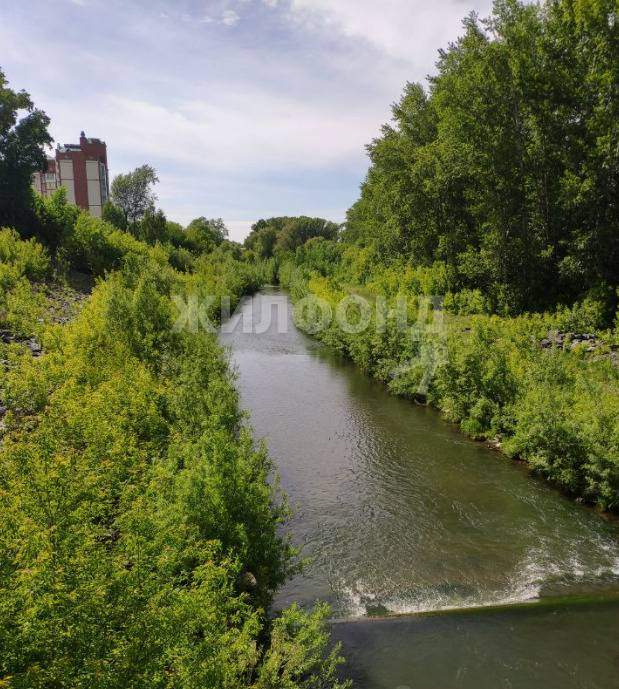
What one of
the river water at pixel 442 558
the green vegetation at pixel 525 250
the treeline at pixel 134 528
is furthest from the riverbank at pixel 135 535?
the green vegetation at pixel 525 250

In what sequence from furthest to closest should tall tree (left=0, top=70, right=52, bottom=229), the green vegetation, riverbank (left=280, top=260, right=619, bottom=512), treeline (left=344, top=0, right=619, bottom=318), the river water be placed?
1. tall tree (left=0, top=70, right=52, bottom=229)
2. treeline (left=344, top=0, right=619, bottom=318)
3. the green vegetation
4. riverbank (left=280, top=260, right=619, bottom=512)
5. the river water

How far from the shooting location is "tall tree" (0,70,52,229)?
109 feet

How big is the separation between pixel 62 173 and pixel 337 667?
230 feet

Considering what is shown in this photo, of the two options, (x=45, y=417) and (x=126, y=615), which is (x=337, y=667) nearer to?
(x=126, y=615)

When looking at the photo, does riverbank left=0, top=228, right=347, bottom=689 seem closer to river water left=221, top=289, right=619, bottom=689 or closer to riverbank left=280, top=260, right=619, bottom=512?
river water left=221, top=289, right=619, bottom=689

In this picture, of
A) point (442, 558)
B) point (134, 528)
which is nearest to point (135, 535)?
point (134, 528)

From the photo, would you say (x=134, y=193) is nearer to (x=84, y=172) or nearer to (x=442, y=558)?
(x=84, y=172)

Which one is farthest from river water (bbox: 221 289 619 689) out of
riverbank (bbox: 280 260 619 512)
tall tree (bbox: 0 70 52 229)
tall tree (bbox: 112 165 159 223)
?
tall tree (bbox: 112 165 159 223)

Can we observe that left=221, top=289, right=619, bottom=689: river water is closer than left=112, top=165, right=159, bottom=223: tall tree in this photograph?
Yes

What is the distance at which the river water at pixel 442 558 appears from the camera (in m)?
7.57

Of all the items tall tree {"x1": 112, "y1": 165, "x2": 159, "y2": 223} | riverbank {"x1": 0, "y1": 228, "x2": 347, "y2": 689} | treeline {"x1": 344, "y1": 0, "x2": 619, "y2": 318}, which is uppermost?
tall tree {"x1": 112, "y1": 165, "x2": 159, "y2": 223}

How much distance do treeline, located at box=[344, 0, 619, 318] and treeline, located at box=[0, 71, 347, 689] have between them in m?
16.2

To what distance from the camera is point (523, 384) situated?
49.1 ft

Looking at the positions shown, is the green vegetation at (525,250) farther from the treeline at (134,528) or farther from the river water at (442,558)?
the treeline at (134,528)
